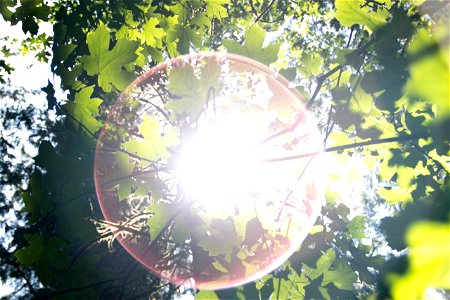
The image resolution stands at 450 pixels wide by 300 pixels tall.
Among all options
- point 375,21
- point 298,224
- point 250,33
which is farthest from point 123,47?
point 298,224

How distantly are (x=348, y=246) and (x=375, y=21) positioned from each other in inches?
80.7

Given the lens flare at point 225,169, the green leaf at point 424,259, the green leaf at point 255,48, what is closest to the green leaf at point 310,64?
the lens flare at point 225,169

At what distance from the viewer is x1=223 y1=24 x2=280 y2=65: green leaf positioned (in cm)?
187

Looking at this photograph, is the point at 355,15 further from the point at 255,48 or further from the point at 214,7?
the point at 214,7

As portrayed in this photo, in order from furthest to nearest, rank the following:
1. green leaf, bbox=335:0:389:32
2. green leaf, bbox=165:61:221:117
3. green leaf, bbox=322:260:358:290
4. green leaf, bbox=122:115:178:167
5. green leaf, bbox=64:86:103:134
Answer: green leaf, bbox=322:260:358:290 → green leaf, bbox=64:86:103:134 → green leaf, bbox=122:115:178:167 → green leaf, bbox=335:0:389:32 → green leaf, bbox=165:61:221:117

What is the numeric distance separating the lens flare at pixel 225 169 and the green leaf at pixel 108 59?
31 cm

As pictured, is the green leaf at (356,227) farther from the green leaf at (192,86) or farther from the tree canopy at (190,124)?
the green leaf at (192,86)

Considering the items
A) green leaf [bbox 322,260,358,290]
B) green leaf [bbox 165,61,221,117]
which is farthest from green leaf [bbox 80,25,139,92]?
green leaf [bbox 322,260,358,290]

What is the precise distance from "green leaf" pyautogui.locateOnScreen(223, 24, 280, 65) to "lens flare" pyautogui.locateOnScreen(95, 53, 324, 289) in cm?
5

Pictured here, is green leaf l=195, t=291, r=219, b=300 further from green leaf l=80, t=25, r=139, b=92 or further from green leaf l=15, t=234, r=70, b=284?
green leaf l=80, t=25, r=139, b=92

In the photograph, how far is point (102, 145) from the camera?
2330 mm

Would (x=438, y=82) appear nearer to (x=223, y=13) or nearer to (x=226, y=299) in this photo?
(x=226, y=299)

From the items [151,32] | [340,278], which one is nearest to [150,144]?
[151,32]

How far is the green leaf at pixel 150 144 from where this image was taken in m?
2.14
